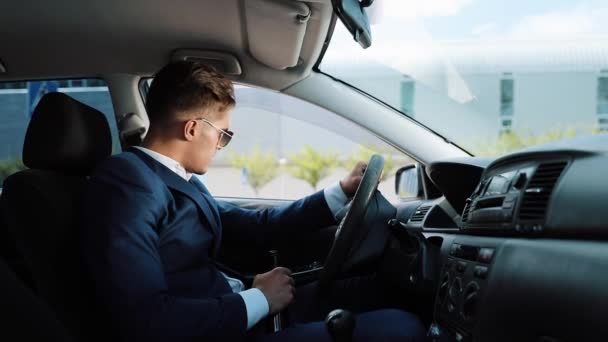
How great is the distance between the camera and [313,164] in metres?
17.8

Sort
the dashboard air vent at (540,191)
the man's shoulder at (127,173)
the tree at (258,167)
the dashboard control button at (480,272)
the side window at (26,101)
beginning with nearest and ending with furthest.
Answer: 1. the dashboard air vent at (540,191)
2. the dashboard control button at (480,272)
3. the man's shoulder at (127,173)
4. the side window at (26,101)
5. the tree at (258,167)

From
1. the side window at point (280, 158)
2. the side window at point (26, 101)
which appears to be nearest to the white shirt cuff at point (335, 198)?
the side window at point (26, 101)

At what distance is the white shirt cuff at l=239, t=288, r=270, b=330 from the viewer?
4.81ft

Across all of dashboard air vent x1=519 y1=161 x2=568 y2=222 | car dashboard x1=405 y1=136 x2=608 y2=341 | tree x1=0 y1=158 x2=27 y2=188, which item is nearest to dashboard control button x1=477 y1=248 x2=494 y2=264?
car dashboard x1=405 y1=136 x2=608 y2=341

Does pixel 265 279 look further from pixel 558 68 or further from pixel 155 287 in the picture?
pixel 558 68

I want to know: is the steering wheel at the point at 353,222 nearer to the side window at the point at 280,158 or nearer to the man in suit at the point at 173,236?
the man in suit at the point at 173,236

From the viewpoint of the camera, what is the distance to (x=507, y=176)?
140 cm

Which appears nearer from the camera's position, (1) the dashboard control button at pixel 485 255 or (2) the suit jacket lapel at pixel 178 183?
(1) the dashboard control button at pixel 485 255

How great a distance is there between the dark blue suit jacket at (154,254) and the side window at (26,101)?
142 cm

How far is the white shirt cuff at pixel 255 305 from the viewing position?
147cm

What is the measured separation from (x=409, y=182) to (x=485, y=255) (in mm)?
1421

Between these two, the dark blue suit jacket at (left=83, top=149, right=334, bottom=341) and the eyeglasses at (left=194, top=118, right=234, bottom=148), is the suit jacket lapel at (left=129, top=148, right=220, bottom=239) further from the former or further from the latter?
the eyeglasses at (left=194, top=118, right=234, bottom=148)

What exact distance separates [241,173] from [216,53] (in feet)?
49.9

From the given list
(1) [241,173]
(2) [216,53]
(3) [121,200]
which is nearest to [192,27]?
(2) [216,53]
